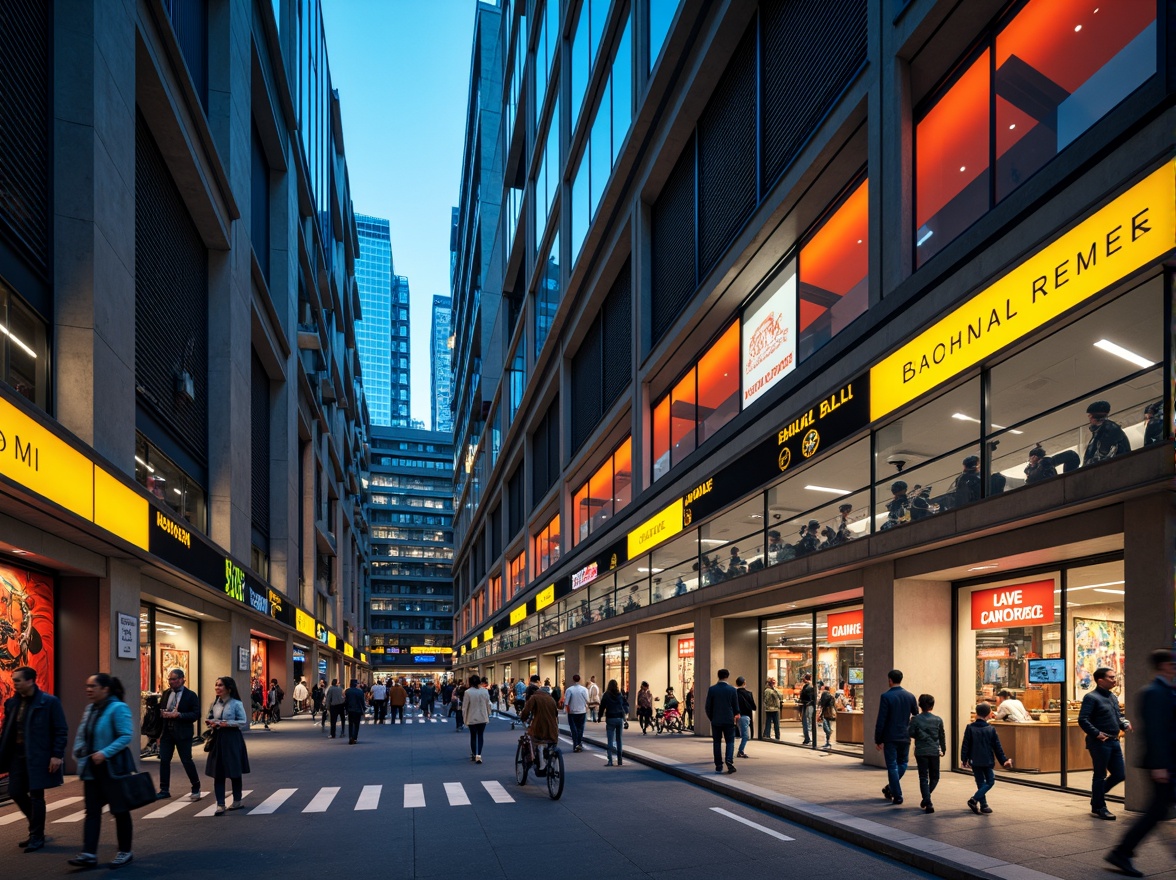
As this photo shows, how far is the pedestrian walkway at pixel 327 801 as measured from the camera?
11.5m

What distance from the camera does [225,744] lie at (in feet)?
37.5

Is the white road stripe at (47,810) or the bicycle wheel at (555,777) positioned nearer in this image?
the white road stripe at (47,810)

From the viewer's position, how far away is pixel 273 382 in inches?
1441

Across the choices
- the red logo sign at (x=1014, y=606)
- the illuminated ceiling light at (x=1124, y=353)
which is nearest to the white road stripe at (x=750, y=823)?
the red logo sign at (x=1014, y=606)

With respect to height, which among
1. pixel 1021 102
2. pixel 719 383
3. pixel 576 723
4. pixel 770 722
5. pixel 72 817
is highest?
pixel 1021 102

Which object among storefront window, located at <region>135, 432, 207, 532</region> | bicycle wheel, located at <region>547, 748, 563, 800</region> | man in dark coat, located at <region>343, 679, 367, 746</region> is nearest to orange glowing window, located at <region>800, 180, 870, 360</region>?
bicycle wheel, located at <region>547, 748, 563, 800</region>

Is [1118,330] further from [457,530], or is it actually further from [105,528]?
[457,530]

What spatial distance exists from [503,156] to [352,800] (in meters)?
54.0

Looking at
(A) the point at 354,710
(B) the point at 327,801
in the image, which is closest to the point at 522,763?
(B) the point at 327,801

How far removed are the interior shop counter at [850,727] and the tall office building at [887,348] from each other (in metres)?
0.13

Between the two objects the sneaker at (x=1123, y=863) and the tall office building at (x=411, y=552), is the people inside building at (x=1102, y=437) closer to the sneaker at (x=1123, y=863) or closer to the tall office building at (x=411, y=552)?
the sneaker at (x=1123, y=863)

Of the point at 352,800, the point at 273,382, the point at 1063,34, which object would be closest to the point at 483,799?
the point at 352,800

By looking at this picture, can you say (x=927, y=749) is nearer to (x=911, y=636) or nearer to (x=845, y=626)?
(x=911, y=636)

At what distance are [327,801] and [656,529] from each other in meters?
13.7
